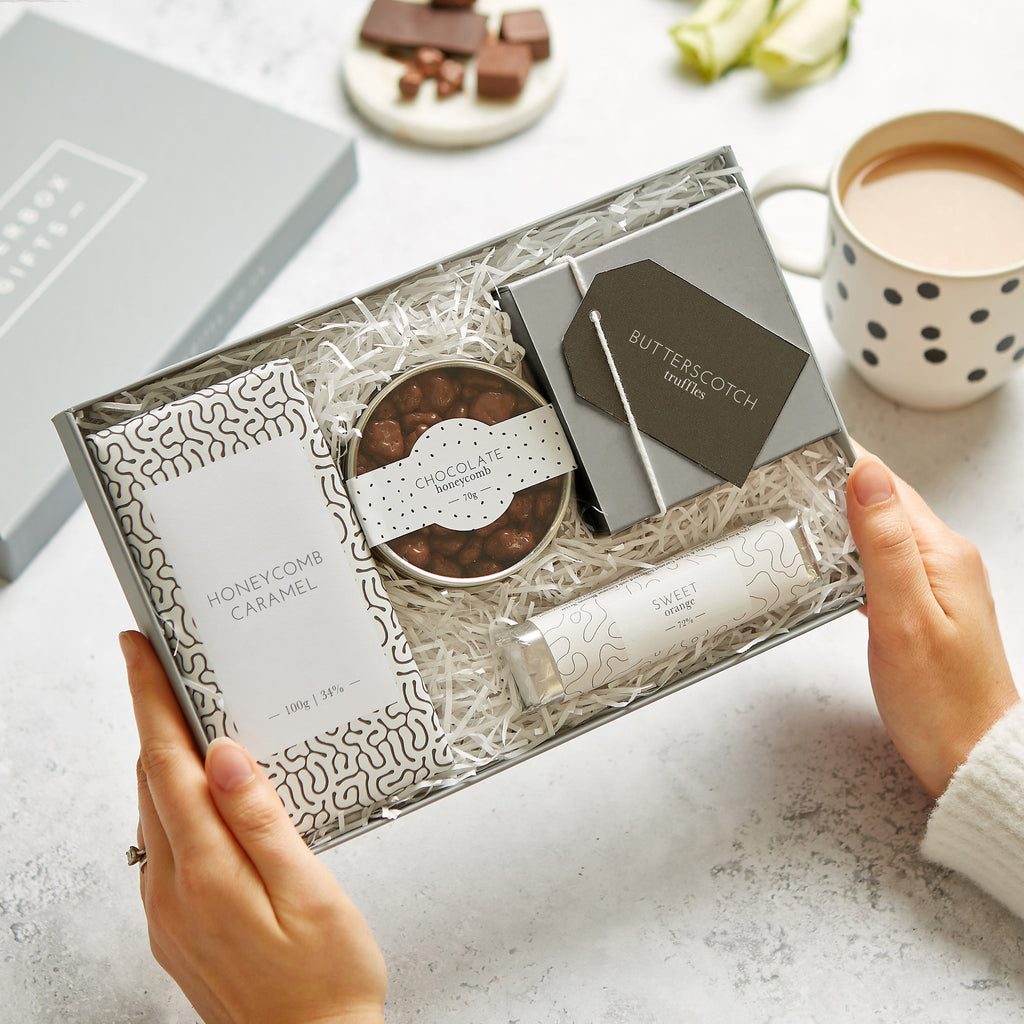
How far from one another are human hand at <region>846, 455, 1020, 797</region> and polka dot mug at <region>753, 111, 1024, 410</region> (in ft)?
0.64

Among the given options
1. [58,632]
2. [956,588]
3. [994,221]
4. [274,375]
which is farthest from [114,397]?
[994,221]

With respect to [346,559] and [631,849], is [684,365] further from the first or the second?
[631,849]

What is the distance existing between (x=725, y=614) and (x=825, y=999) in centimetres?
42

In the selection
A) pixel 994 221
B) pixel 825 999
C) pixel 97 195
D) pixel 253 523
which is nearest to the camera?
pixel 253 523

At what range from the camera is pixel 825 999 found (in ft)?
3.35

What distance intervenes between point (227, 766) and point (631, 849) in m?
0.48

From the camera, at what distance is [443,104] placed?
147 cm

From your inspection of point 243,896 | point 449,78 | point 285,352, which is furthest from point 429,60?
point 243,896

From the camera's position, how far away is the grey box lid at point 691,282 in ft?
3.08

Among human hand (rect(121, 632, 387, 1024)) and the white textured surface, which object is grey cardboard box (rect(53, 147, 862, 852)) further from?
the white textured surface

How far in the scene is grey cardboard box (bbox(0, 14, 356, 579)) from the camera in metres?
1.22

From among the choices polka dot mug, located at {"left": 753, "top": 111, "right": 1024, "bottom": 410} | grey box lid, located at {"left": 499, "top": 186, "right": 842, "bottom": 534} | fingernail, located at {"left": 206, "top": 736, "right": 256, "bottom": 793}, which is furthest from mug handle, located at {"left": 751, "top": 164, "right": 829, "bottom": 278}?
fingernail, located at {"left": 206, "top": 736, "right": 256, "bottom": 793}

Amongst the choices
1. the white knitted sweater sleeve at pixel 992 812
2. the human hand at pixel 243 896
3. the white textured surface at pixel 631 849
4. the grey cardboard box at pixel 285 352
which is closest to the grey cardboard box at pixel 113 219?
the white textured surface at pixel 631 849

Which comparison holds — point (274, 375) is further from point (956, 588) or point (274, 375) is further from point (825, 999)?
point (825, 999)
